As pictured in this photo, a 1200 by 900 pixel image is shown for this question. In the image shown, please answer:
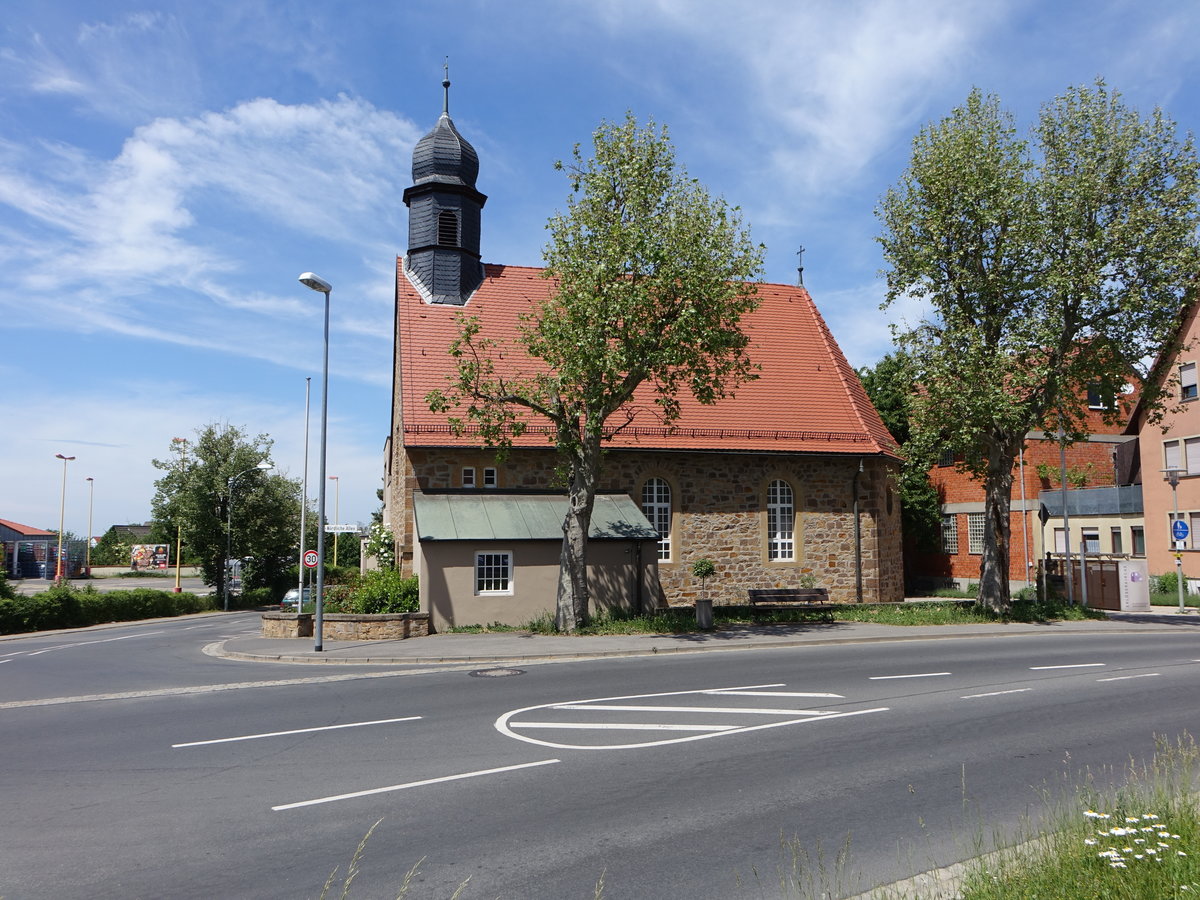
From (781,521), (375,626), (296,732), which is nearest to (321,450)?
(375,626)

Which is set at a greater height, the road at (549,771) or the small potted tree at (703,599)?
the small potted tree at (703,599)

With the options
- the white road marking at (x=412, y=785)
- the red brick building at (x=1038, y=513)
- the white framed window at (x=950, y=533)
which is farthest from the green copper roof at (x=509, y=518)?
the white framed window at (x=950, y=533)

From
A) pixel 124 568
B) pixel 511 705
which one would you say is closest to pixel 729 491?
pixel 511 705

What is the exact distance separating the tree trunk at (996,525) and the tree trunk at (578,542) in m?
11.2

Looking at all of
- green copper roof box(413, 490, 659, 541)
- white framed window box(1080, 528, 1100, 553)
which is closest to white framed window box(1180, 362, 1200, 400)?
white framed window box(1080, 528, 1100, 553)

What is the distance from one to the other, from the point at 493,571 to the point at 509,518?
1620mm

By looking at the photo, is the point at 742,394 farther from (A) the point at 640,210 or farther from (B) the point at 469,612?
(B) the point at 469,612

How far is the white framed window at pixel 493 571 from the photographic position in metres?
21.3

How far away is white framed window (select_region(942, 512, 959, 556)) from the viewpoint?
38531 mm

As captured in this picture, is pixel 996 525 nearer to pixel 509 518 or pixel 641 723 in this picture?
pixel 509 518

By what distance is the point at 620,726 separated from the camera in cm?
962

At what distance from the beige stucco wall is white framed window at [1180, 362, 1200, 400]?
24774 mm

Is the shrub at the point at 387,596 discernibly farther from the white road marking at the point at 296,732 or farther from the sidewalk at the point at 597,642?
the white road marking at the point at 296,732

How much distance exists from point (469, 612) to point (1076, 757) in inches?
597
